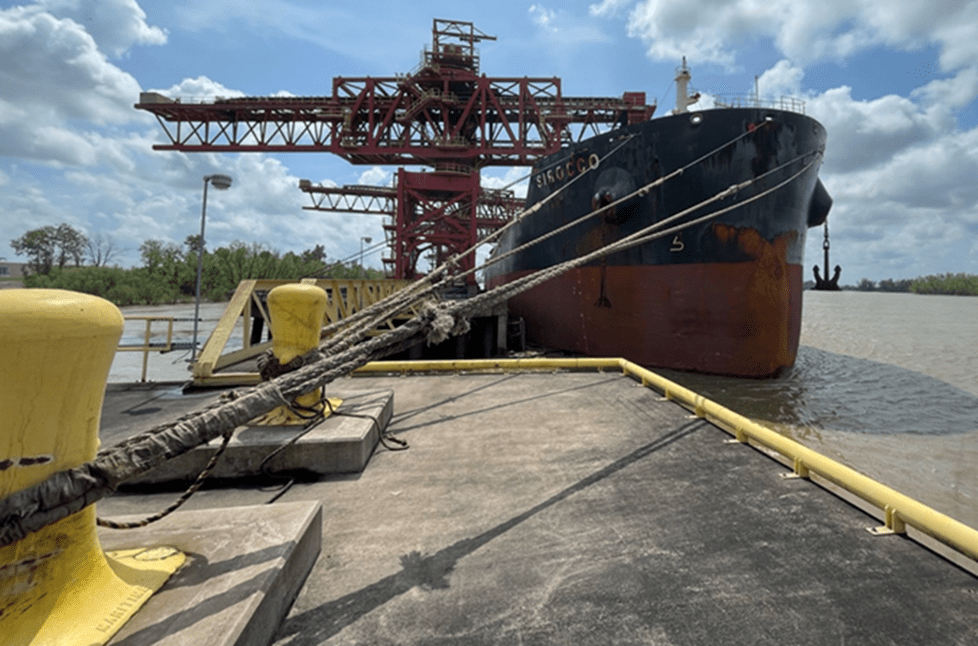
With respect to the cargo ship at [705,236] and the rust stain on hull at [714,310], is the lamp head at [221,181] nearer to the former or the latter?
the cargo ship at [705,236]

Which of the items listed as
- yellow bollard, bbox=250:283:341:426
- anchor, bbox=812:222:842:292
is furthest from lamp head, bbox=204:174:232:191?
anchor, bbox=812:222:842:292

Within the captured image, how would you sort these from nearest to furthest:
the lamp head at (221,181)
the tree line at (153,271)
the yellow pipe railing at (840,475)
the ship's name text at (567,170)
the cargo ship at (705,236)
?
the yellow pipe railing at (840,475), the cargo ship at (705,236), the lamp head at (221,181), the ship's name text at (567,170), the tree line at (153,271)

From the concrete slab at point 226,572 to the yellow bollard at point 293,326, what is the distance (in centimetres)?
145

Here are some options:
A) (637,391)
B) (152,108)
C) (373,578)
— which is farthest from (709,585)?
(152,108)

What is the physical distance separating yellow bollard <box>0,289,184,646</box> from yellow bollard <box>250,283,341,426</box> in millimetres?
2081

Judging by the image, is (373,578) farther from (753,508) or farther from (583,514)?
(753,508)

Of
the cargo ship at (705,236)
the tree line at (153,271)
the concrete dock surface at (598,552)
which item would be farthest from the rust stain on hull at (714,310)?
the tree line at (153,271)

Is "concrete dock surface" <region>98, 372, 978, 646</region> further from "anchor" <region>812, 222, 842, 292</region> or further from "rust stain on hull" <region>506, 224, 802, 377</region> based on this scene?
"anchor" <region>812, 222, 842, 292</region>

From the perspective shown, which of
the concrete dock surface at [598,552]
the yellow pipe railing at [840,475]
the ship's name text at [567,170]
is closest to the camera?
the concrete dock surface at [598,552]

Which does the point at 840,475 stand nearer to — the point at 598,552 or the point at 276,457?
the point at 598,552

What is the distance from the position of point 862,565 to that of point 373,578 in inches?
96.7

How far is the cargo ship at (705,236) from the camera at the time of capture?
10.5 meters

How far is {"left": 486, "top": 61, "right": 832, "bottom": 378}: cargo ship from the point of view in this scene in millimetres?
10516

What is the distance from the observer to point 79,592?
171 cm
